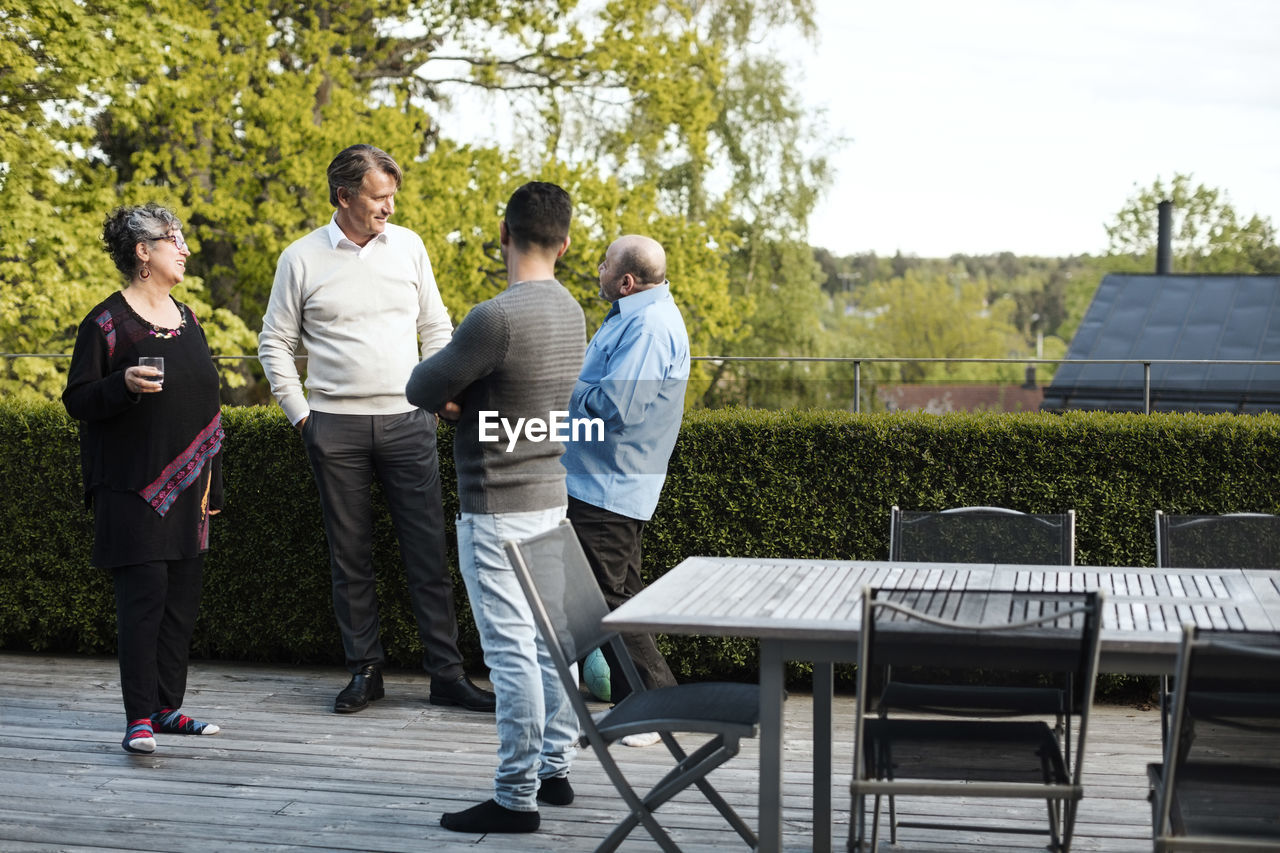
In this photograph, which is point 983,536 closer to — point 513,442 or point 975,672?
point 975,672

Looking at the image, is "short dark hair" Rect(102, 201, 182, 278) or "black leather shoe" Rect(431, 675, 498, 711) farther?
"black leather shoe" Rect(431, 675, 498, 711)

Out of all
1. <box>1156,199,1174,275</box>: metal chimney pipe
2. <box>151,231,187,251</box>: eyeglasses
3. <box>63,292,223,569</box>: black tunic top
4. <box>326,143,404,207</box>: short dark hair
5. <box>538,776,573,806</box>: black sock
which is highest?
<box>1156,199,1174,275</box>: metal chimney pipe

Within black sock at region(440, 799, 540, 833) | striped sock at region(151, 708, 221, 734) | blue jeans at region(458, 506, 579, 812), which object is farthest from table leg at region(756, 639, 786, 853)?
striped sock at region(151, 708, 221, 734)

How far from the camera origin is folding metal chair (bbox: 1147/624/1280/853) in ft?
8.04

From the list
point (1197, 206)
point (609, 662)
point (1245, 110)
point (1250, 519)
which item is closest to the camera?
point (1250, 519)

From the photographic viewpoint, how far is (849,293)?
220 ft

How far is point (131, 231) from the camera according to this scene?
440cm

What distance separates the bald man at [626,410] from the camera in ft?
14.6

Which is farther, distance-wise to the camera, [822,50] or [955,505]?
[822,50]

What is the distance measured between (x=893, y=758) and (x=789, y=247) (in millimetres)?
35773

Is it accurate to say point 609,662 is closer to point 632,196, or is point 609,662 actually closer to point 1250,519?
point 1250,519

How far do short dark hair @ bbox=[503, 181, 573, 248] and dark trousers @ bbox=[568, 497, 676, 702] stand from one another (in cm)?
131

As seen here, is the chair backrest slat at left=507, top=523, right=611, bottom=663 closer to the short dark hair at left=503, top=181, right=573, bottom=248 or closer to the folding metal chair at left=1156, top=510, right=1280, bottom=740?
the short dark hair at left=503, top=181, right=573, bottom=248

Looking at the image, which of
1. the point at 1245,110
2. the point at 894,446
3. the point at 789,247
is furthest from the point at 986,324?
the point at 894,446
